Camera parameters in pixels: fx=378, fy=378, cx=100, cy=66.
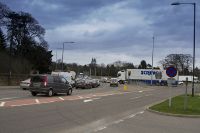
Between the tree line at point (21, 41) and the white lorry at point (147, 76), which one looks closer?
the tree line at point (21, 41)

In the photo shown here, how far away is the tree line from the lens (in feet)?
260

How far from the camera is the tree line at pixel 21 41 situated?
79.4 meters

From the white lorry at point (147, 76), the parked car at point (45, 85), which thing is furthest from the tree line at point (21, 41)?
the parked car at point (45, 85)

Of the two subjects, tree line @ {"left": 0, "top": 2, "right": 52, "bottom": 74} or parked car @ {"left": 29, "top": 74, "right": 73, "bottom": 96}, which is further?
tree line @ {"left": 0, "top": 2, "right": 52, "bottom": 74}

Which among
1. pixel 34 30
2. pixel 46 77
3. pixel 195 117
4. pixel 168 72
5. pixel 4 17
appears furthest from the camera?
pixel 34 30

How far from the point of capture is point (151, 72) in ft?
314

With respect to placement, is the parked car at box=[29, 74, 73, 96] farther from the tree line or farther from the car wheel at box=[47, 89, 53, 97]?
the tree line

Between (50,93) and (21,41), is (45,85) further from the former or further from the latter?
(21,41)

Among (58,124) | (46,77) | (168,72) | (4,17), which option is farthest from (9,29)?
(58,124)

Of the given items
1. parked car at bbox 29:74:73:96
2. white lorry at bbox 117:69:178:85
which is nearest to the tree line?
white lorry at bbox 117:69:178:85

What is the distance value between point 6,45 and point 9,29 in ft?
16.9

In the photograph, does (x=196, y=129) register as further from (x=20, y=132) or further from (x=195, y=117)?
(x=20, y=132)

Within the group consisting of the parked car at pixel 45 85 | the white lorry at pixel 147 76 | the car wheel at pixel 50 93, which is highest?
the white lorry at pixel 147 76

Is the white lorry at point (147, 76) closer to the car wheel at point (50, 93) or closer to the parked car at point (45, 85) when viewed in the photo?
the parked car at point (45, 85)
